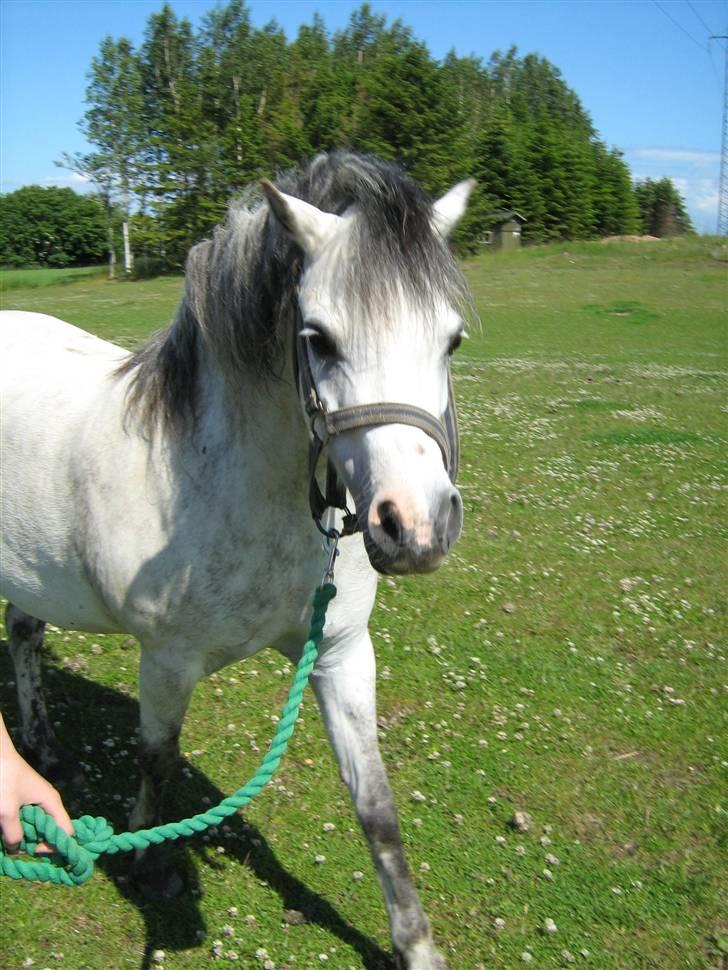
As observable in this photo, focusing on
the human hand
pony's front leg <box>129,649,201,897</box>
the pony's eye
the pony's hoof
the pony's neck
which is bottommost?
the pony's hoof

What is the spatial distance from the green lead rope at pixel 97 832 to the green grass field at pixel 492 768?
1259 millimetres

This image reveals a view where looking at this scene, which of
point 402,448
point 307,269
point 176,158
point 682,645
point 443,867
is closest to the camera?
point 402,448

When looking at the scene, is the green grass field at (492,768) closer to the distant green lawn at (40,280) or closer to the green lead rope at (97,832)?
the green lead rope at (97,832)

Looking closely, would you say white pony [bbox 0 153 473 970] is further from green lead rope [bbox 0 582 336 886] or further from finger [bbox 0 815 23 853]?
finger [bbox 0 815 23 853]

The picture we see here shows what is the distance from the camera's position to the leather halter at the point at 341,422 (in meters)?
2.32

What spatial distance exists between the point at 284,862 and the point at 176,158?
4676 cm

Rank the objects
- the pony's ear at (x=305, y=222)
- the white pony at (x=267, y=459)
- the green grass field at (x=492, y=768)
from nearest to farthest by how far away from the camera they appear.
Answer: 1. the white pony at (x=267, y=459)
2. the pony's ear at (x=305, y=222)
3. the green grass field at (x=492, y=768)

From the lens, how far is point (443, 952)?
3543mm

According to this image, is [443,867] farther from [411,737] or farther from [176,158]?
[176,158]

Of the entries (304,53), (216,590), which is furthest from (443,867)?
(304,53)

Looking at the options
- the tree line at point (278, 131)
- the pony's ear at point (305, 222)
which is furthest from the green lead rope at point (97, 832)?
the tree line at point (278, 131)

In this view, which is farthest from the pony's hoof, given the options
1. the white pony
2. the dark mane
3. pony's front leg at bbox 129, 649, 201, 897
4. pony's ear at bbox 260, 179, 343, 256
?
pony's ear at bbox 260, 179, 343, 256

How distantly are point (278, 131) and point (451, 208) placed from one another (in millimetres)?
43608

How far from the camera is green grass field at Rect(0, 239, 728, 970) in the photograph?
3.62 metres
